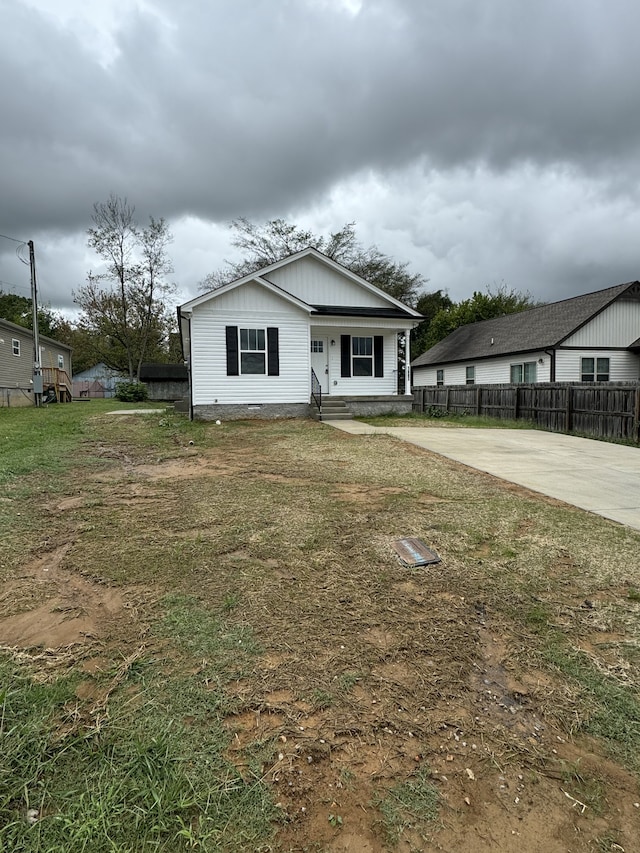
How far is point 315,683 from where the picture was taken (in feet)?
6.79

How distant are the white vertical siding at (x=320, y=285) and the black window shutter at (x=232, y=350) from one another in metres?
3.26

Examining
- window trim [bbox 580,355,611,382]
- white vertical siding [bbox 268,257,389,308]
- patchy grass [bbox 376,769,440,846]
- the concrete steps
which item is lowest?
patchy grass [bbox 376,769,440,846]

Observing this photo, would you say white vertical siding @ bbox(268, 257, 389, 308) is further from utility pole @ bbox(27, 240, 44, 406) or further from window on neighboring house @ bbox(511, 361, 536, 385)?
utility pole @ bbox(27, 240, 44, 406)

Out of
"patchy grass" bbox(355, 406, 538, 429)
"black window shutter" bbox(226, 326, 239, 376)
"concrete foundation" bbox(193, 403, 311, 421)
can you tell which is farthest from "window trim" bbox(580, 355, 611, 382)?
"black window shutter" bbox(226, 326, 239, 376)

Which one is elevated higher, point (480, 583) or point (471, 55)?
point (471, 55)

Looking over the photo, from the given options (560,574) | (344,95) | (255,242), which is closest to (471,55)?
(344,95)

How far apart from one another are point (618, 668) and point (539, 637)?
37 cm

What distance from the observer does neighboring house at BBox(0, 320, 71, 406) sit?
70.4ft

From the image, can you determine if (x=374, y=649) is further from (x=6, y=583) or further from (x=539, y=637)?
(x=6, y=583)

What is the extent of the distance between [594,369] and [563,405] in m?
7.17

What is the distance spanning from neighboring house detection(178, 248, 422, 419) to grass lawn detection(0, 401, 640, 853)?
9488mm

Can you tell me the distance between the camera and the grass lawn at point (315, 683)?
1.45 metres

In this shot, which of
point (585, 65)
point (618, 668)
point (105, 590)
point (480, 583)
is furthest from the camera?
point (585, 65)

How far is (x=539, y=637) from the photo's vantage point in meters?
2.48
